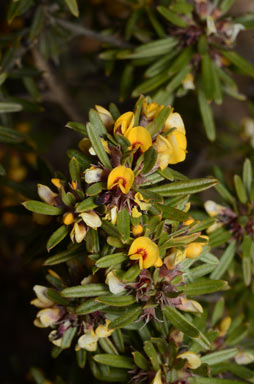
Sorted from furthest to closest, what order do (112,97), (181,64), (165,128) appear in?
(112,97) < (181,64) < (165,128)

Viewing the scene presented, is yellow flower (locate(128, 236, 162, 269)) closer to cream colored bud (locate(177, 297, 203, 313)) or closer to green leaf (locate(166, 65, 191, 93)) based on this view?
cream colored bud (locate(177, 297, 203, 313))

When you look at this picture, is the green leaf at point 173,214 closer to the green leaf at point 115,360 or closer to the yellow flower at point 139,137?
the yellow flower at point 139,137

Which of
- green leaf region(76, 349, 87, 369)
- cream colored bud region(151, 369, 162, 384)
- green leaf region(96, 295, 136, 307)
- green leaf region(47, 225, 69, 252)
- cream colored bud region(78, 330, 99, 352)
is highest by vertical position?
green leaf region(47, 225, 69, 252)

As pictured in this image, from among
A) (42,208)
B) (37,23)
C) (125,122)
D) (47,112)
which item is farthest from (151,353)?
(47,112)

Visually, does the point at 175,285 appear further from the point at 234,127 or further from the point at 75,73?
the point at 75,73

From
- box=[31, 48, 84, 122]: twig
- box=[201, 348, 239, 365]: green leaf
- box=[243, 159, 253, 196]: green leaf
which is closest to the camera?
box=[201, 348, 239, 365]: green leaf

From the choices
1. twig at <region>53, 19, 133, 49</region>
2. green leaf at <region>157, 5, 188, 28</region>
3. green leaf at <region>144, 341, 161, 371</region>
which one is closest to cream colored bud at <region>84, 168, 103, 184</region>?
green leaf at <region>144, 341, 161, 371</region>

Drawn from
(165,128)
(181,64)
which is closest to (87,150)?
(165,128)
